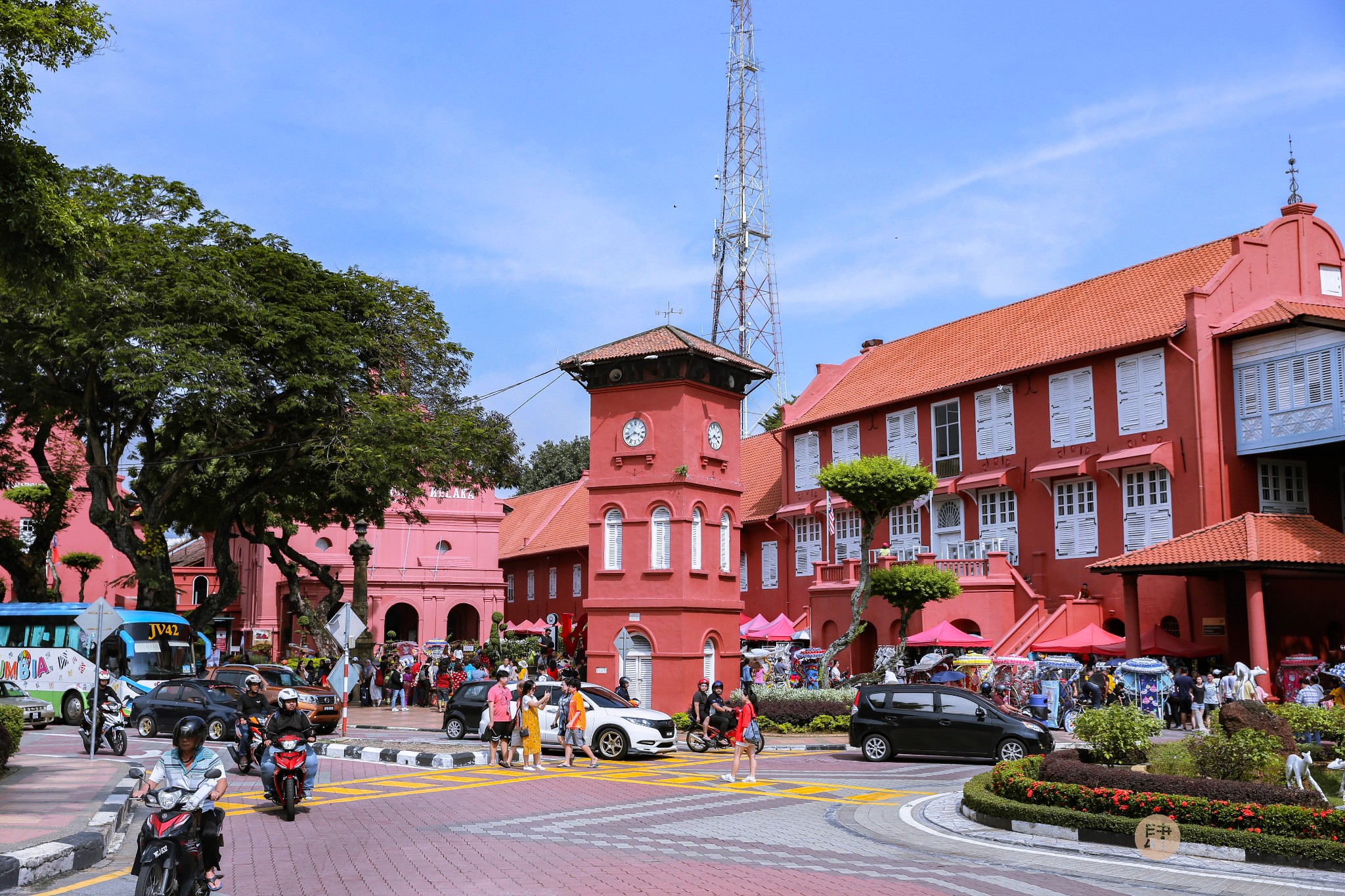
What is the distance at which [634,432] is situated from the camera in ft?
95.0

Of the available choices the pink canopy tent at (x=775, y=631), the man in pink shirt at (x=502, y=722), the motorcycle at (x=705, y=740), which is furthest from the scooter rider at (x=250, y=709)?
the pink canopy tent at (x=775, y=631)

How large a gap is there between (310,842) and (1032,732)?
13674 millimetres

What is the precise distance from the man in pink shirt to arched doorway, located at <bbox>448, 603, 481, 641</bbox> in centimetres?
3315

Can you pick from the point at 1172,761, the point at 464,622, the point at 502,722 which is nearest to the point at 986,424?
the point at 502,722

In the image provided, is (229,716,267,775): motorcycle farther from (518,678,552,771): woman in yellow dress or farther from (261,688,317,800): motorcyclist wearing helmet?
(518,678,552,771): woman in yellow dress

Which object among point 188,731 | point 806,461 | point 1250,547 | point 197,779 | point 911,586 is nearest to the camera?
point 197,779

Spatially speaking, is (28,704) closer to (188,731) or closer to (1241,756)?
(188,731)

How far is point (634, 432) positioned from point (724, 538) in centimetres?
354

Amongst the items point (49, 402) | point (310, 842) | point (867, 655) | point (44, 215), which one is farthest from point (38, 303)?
point (867, 655)

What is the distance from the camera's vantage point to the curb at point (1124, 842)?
36.7 ft

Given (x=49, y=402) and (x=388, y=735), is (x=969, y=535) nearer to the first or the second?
(x=388, y=735)

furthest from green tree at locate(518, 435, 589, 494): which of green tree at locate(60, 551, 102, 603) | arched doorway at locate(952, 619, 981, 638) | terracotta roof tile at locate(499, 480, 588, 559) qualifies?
arched doorway at locate(952, 619, 981, 638)

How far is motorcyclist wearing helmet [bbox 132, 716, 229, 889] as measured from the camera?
8.76 meters

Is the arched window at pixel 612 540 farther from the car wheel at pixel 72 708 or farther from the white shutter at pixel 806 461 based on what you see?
the white shutter at pixel 806 461
